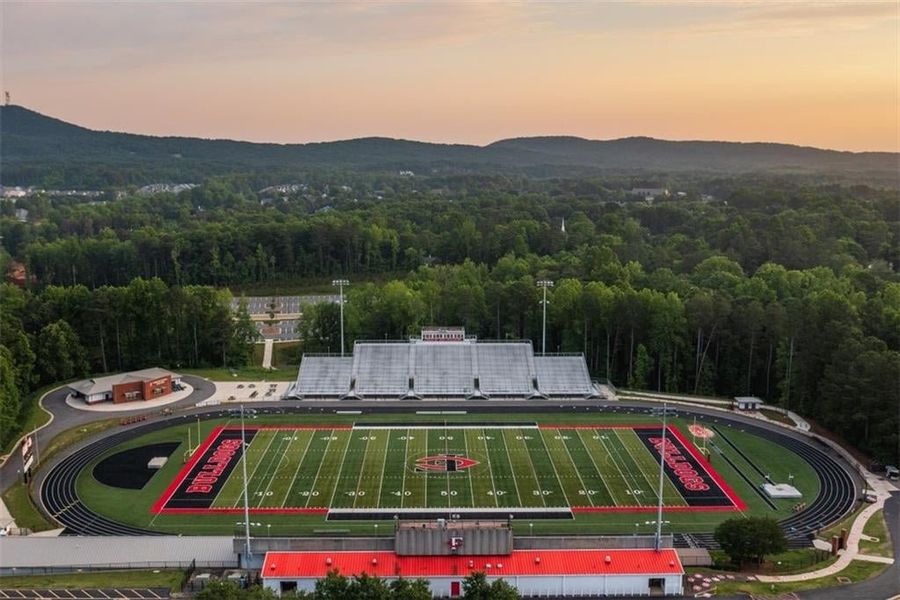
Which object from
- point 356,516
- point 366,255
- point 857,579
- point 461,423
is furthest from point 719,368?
point 366,255

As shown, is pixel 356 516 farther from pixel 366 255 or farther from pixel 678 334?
pixel 366 255

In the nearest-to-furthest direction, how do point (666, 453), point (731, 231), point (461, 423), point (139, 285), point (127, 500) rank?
point (127, 500) → point (666, 453) → point (461, 423) → point (139, 285) → point (731, 231)

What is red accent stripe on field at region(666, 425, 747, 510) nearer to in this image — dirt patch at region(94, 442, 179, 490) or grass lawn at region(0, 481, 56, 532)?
dirt patch at region(94, 442, 179, 490)

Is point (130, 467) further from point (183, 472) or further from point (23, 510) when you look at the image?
point (23, 510)

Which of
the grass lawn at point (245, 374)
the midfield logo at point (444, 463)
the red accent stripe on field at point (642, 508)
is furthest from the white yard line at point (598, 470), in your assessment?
the grass lawn at point (245, 374)

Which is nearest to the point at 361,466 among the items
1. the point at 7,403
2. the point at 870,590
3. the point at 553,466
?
the point at 553,466

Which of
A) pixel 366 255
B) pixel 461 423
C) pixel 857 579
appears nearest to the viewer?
pixel 857 579
